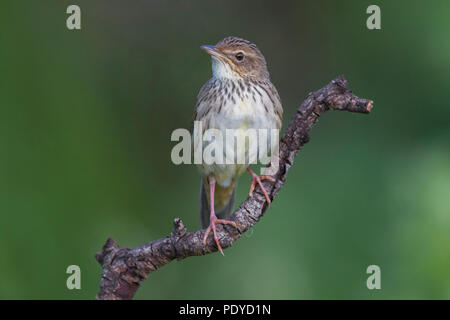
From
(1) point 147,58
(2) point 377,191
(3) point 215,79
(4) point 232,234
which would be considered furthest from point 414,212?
(1) point 147,58

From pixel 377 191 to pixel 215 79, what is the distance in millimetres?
1260

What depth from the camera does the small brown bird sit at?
4.12 meters

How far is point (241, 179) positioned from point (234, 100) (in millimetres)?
1042

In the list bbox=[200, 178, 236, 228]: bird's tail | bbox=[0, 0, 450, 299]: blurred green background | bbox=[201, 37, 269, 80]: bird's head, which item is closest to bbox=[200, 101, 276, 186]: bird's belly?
bbox=[201, 37, 269, 80]: bird's head

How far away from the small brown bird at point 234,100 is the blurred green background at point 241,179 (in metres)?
0.59

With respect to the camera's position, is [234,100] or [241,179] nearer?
[234,100]

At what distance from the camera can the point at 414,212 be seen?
13.0 ft

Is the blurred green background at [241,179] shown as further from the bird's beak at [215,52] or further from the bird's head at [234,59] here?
the bird's beak at [215,52]

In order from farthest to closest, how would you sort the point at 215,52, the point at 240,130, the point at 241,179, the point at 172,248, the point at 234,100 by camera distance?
the point at 241,179 < the point at 215,52 < the point at 234,100 < the point at 240,130 < the point at 172,248

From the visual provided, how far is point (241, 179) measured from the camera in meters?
5.09

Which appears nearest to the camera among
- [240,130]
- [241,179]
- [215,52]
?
[240,130]

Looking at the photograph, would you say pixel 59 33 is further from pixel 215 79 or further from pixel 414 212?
pixel 414 212

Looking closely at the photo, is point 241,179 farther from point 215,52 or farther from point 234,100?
point 215,52

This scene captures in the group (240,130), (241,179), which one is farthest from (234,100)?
(241,179)
